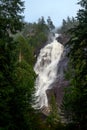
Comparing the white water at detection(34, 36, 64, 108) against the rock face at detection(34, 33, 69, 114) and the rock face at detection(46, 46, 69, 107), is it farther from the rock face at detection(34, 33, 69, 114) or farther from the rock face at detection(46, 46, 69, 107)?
the rock face at detection(46, 46, 69, 107)

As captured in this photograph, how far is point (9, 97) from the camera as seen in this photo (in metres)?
25.7

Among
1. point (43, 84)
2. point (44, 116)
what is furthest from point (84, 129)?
point (43, 84)

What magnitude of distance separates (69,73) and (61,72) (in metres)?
12.9

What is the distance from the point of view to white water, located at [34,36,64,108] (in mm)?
81438

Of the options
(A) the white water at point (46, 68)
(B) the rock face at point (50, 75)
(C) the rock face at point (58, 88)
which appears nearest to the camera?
(C) the rock face at point (58, 88)

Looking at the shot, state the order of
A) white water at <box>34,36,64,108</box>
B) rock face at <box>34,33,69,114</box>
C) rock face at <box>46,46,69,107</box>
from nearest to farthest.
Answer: rock face at <box>46,46,69,107</box>
rock face at <box>34,33,69,114</box>
white water at <box>34,36,64,108</box>

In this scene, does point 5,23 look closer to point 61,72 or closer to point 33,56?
point 61,72

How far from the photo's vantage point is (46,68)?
92.4 metres

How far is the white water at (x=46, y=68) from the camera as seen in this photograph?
81438mm

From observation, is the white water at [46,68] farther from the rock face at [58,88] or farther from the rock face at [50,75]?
the rock face at [58,88]

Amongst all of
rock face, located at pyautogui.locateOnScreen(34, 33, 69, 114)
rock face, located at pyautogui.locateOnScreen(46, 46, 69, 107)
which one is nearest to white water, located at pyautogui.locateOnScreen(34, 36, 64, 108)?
rock face, located at pyautogui.locateOnScreen(34, 33, 69, 114)

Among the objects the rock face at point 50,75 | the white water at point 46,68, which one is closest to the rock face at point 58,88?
the rock face at point 50,75

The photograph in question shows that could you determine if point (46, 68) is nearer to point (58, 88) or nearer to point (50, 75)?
point (50, 75)

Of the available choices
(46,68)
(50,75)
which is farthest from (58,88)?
(46,68)
